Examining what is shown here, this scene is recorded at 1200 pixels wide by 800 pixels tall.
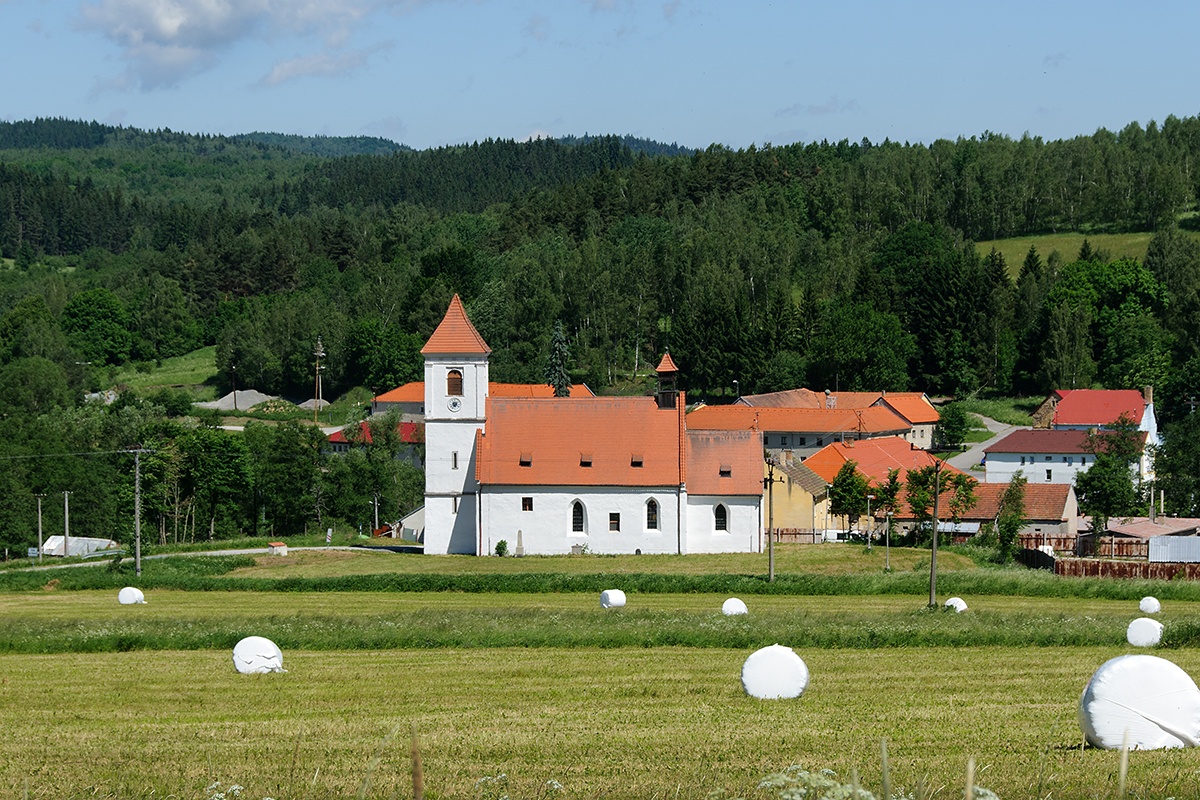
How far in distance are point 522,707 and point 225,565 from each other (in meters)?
38.3

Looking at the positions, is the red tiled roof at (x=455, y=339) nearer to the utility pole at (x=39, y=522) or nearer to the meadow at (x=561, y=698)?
the utility pole at (x=39, y=522)

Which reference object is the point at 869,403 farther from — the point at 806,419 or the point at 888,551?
the point at 888,551

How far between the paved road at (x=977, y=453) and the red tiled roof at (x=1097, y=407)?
3749mm

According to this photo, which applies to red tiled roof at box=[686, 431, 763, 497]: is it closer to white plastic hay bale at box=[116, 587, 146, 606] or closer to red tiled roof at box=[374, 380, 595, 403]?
white plastic hay bale at box=[116, 587, 146, 606]

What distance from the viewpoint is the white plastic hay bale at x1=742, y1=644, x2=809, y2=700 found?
79.3ft

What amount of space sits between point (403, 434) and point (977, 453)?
42705 millimetres

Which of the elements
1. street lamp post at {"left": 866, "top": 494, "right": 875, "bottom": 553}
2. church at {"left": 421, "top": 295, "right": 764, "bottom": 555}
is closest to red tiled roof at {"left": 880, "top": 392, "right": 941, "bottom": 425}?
street lamp post at {"left": 866, "top": 494, "right": 875, "bottom": 553}

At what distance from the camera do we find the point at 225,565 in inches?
2318

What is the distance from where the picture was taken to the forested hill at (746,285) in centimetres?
11656

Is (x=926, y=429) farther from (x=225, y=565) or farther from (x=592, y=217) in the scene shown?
(x=592, y=217)

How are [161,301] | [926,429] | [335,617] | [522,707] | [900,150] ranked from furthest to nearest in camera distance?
[900,150] → [161,301] → [926,429] → [335,617] → [522,707]

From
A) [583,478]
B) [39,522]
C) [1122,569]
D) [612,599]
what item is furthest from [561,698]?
[39,522]

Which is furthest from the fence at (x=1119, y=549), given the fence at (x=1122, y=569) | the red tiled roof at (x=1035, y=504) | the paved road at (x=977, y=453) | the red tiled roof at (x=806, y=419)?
the red tiled roof at (x=806, y=419)

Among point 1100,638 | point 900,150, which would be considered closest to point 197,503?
point 1100,638
